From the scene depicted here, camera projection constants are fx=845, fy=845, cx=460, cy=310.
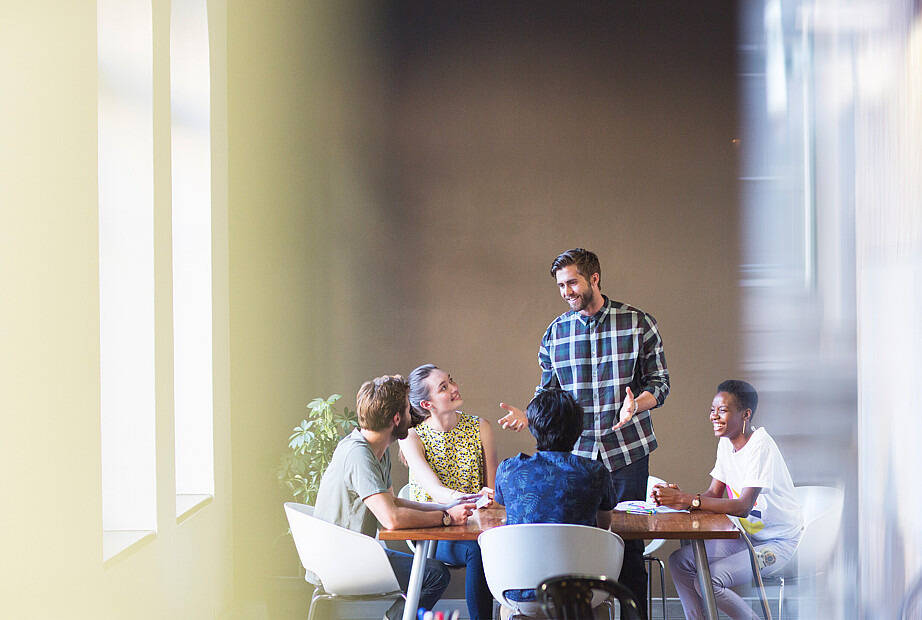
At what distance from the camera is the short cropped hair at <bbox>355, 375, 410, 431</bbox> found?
10.2 feet

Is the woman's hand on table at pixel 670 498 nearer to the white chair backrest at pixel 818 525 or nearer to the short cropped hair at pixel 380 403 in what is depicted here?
the white chair backrest at pixel 818 525

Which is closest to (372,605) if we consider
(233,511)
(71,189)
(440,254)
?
(233,511)

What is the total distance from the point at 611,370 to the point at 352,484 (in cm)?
122

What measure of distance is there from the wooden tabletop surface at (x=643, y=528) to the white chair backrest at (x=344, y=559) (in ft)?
0.67

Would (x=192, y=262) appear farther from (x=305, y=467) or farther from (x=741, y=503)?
(x=741, y=503)

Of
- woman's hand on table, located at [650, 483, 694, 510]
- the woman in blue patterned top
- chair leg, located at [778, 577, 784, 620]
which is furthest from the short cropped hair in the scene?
chair leg, located at [778, 577, 784, 620]

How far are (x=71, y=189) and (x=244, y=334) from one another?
210 centimetres

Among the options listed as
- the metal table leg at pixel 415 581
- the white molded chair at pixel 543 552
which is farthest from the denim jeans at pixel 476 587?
the white molded chair at pixel 543 552

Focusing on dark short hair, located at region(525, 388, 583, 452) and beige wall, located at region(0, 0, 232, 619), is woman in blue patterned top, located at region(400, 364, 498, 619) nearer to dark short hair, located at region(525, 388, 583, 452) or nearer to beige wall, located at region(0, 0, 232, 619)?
dark short hair, located at region(525, 388, 583, 452)

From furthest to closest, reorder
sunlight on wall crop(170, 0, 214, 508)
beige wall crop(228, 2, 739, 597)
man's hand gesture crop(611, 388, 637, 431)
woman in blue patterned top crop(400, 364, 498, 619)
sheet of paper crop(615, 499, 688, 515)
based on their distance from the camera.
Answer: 1. beige wall crop(228, 2, 739, 597)
2. sunlight on wall crop(170, 0, 214, 508)
3. woman in blue patterned top crop(400, 364, 498, 619)
4. man's hand gesture crop(611, 388, 637, 431)
5. sheet of paper crop(615, 499, 688, 515)

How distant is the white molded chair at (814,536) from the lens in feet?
9.16

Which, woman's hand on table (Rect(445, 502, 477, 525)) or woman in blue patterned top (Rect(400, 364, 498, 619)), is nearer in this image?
woman's hand on table (Rect(445, 502, 477, 525))

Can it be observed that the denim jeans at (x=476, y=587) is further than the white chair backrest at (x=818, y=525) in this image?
Yes

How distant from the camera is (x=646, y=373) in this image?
11.8ft
